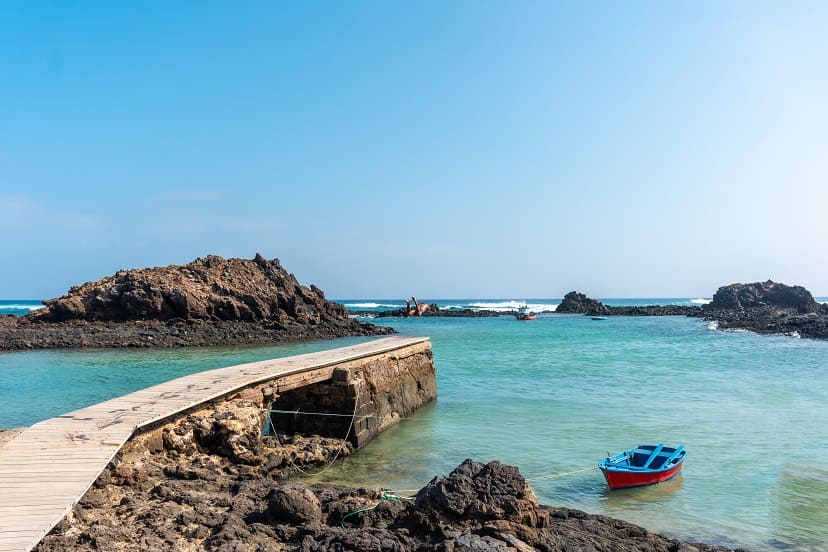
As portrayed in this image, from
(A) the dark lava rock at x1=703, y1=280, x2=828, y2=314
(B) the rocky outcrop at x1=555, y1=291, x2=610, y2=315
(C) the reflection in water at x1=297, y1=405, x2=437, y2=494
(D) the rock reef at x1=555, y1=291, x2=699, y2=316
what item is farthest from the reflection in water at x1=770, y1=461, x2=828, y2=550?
(B) the rocky outcrop at x1=555, y1=291, x2=610, y2=315

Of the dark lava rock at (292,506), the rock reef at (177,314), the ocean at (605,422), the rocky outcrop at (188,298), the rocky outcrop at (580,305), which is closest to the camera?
the dark lava rock at (292,506)

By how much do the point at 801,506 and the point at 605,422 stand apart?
17.3ft

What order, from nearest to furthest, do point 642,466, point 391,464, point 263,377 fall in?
point 642,466, point 391,464, point 263,377

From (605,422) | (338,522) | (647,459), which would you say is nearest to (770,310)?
(605,422)

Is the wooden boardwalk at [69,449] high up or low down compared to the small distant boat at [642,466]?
up

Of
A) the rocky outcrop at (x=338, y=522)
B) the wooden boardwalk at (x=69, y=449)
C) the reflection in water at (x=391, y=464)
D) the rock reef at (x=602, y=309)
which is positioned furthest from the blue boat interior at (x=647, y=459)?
the rock reef at (x=602, y=309)

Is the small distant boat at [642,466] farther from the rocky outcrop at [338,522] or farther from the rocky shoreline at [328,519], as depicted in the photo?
the rocky outcrop at [338,522]

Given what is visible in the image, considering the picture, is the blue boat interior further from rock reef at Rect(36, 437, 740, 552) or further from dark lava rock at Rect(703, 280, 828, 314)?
dark lava rock at Rect(703, 280, 828, 314)

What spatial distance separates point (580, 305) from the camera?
85062mm

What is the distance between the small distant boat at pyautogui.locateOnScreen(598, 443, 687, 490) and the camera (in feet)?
28.3

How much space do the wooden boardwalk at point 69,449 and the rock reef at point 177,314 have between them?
20.9 meters

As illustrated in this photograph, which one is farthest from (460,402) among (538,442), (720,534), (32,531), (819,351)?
(819,351)

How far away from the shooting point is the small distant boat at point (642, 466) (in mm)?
8617

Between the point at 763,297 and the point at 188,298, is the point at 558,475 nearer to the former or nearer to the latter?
the point at 188,298
